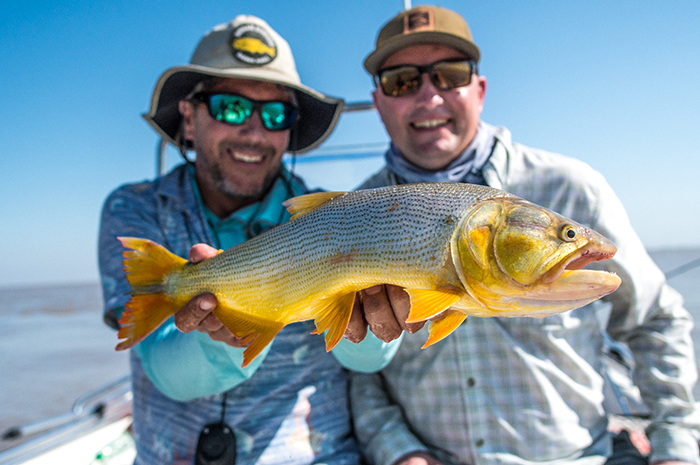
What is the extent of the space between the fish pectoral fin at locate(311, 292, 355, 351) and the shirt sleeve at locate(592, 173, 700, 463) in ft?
6.64

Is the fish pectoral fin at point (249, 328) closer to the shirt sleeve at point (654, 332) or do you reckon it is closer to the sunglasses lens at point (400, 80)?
the sunglasses lens at point (400, 80)

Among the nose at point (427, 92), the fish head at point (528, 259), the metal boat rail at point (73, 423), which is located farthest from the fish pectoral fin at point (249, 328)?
the metal boat rail at point (73, 423)

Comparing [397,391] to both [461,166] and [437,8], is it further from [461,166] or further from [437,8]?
[437,8]

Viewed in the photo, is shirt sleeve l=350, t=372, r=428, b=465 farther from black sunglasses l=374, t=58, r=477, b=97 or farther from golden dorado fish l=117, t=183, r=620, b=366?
black sunglasses l=374, t=58, r=477, b=97

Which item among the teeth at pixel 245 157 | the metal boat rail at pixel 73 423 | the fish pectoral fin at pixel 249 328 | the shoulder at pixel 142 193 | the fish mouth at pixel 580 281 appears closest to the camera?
the fish mouth at pixel 580 281

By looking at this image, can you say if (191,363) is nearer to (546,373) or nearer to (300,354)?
(300,354)

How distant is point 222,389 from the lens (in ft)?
9.20

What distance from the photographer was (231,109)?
139 inches

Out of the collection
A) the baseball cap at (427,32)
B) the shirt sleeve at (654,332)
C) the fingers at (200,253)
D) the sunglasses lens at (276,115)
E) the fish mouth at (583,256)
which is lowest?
the shirt sleeve at (654,332)

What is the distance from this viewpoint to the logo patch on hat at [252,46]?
3.55 metres

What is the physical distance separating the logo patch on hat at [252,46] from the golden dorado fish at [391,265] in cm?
187

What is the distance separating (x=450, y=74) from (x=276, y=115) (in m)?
1.39

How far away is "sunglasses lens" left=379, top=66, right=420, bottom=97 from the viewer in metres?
3.45

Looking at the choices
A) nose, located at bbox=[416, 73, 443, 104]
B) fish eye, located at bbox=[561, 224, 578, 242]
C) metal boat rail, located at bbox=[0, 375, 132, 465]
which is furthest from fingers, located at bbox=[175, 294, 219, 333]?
metal boat rail, located at bbox=[0, 375, 132, 465]
